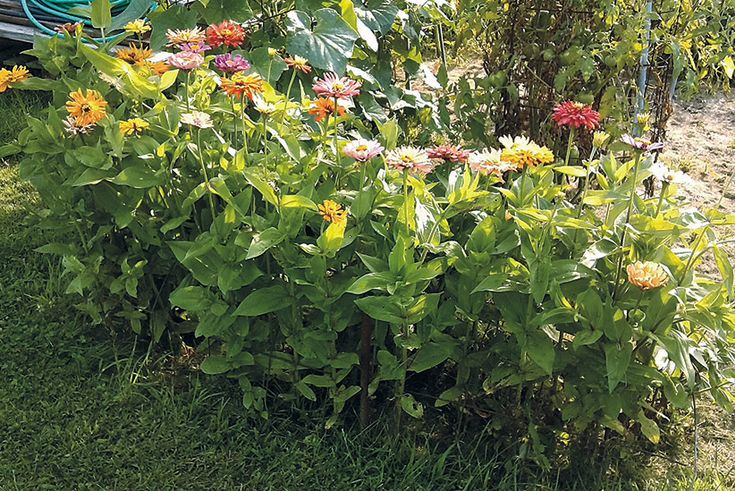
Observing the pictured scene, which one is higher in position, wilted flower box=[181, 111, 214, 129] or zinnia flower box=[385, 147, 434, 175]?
wilted flower box=[181, 111, 214, 129]

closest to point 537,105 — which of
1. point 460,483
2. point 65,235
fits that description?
point 460,483

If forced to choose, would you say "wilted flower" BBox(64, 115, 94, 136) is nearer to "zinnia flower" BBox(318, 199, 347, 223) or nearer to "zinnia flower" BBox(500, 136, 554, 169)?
"zinnia flower" BBox(318, 199, 347, 223)

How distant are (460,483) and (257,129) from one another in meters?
1.01

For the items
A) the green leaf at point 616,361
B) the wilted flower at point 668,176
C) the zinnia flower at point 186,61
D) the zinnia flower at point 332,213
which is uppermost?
the zinnia flower at point 186,61

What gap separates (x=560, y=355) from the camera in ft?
6.07

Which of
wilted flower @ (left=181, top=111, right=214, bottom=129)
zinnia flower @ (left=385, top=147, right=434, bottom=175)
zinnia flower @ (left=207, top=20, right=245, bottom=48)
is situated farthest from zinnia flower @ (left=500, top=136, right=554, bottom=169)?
zinnia flower @ (left=207, top=20, right=245, bottom=48)

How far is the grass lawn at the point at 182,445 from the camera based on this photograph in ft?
6.58

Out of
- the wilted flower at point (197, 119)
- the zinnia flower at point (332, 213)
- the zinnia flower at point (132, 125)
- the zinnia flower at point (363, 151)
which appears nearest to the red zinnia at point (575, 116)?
the zinnia flower at point (363, 151)

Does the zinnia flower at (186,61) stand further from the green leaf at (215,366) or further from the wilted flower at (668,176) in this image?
the wilted flower at (668,176)

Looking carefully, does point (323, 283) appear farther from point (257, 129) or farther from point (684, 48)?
point (684, 48)

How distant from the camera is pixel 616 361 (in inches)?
67.7

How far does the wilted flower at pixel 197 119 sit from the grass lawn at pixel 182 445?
73 cm

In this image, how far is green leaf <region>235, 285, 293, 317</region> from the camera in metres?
1.94

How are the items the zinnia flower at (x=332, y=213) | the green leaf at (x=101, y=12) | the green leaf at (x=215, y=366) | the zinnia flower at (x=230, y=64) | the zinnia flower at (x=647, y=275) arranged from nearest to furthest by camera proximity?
the zinnia flower at (x=647, y=275) → the zinnia flower at (x=332, y=213) → the zinnia flower at (x=230, y=64) → the green leaf at (x=215, y=366) → the green leaf at (x=101, y=12)
